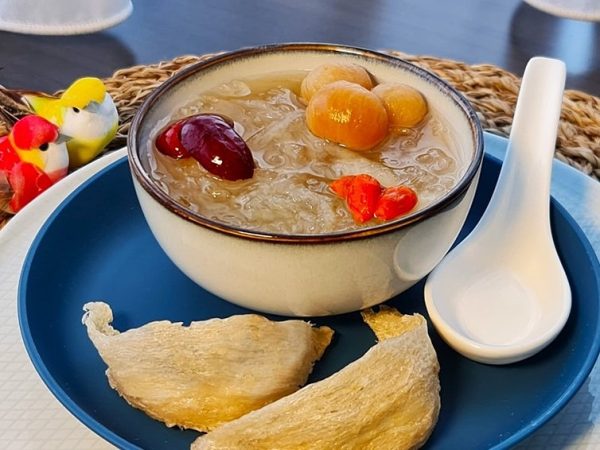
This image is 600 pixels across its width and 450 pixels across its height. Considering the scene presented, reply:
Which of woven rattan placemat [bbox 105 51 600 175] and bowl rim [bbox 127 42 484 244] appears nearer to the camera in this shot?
bowl rim [bbox 127 42 484 244]

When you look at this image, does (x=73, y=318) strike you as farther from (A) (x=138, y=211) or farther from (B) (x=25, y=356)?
(A) (x=138, y=211)

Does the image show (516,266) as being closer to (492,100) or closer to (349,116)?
(349,116)

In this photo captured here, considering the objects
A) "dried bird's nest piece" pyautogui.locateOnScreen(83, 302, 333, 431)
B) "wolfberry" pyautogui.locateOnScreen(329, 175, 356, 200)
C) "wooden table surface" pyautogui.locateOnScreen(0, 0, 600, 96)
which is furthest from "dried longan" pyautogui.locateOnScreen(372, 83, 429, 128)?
"wooden table surface" pyautogui.locateOnScreen(0, 0, 600, 96)

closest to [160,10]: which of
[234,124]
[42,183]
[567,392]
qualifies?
[42,183]

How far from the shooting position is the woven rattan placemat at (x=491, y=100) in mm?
1050

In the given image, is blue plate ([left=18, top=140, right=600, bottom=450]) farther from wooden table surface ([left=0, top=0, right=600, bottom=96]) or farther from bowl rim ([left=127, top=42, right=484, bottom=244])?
wooden table surface ([left=0, top=0, right=600, bottom=96])

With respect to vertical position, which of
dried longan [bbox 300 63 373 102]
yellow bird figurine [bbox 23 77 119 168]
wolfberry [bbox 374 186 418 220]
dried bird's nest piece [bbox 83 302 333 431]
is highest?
dried longan [bbox 300 63 373 102]

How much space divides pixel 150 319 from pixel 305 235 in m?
0.20

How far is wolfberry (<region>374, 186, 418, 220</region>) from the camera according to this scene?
710mm

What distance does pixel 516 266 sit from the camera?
0.83 m

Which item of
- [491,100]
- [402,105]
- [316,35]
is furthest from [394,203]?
[316,35]

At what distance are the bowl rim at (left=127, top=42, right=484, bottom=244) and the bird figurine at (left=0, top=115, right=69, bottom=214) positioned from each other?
0.23 m

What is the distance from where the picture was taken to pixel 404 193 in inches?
28.6

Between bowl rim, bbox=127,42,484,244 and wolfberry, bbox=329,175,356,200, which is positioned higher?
bowl rim, bbox=127,42,484,244
